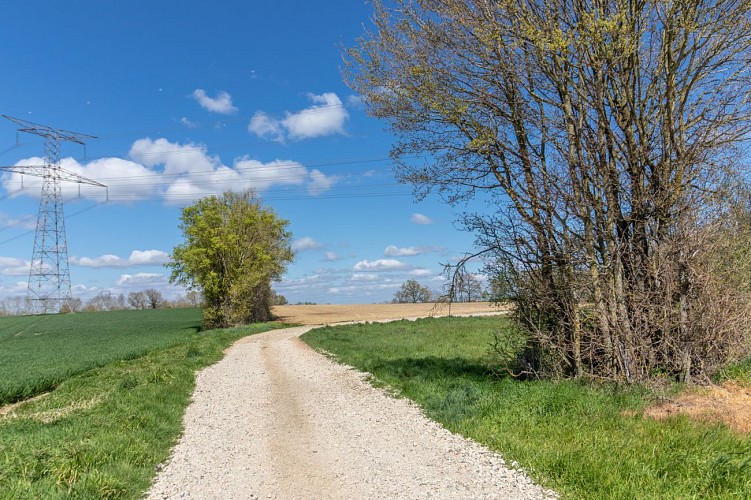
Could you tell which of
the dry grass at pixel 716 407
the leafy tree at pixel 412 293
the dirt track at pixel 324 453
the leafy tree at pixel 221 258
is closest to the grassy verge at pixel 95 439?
the dirt track at pixel 324 453

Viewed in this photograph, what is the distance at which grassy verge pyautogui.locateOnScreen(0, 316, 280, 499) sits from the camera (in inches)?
220

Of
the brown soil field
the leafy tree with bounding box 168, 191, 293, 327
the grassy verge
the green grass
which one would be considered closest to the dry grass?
the green grass

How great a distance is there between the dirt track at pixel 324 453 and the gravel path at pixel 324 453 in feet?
0.05

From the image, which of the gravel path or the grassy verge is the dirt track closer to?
the gravel path

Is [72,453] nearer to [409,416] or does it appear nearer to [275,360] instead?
[409,416]

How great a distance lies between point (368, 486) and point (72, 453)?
418 cm

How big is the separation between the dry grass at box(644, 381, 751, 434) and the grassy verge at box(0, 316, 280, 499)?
7.77 m

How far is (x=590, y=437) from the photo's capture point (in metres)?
6.31

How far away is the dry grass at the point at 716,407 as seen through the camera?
6.74 m

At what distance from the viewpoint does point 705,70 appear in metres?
9.55

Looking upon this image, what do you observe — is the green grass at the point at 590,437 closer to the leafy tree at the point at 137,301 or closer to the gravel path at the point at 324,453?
the gravel path at the point at 324,453

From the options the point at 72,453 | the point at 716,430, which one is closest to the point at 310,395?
the point at 72,453

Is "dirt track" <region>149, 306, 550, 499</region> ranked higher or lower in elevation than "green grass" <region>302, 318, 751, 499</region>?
lower

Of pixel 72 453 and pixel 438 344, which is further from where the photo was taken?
pixel 438 344
